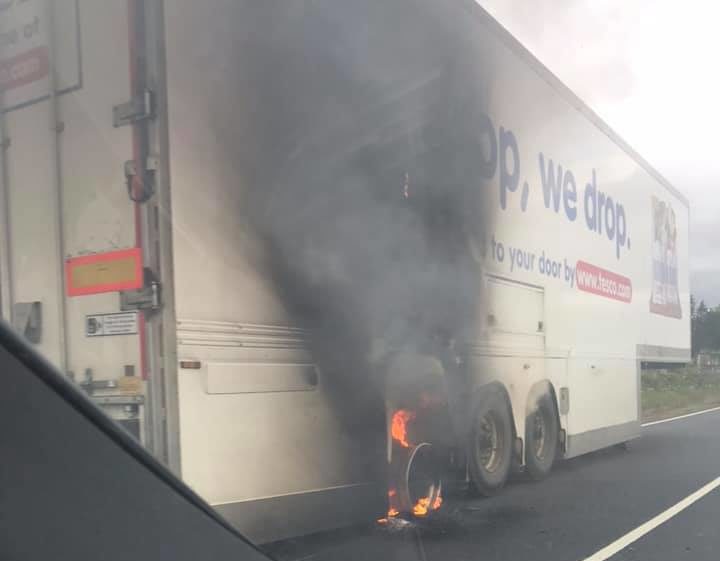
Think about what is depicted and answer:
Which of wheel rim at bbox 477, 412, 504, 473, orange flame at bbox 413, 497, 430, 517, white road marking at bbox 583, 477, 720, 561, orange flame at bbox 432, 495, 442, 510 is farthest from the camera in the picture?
wheel rim at bbox 477, 412, 504, 473

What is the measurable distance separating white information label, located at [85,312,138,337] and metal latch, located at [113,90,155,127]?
984 mm

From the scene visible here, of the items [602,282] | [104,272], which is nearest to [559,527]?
[602,282]

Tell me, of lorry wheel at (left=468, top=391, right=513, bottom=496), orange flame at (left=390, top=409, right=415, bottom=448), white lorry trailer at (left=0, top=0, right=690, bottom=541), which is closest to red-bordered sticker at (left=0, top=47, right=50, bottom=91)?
white lorry trailer at (left=0, top=0, right=690, bottom=541)

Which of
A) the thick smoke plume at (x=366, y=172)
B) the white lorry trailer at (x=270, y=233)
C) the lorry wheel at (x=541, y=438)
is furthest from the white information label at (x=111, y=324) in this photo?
the lorry wheel at (x=541, y=438)

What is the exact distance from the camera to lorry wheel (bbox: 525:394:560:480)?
24.0ft

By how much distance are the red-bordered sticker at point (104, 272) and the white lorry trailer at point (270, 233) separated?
12 millimetres

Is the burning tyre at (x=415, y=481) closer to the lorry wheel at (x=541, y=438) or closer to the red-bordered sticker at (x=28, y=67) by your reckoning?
the lorry wheel at (x=541, y=438)

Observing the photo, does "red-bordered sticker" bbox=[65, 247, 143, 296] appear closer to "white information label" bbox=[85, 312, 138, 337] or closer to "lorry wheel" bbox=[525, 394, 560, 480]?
"white information label" bbox=[85, 312, 138, 337]

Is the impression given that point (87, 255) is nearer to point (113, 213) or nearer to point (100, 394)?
point (113, 213)

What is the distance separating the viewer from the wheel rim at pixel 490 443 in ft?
21.5

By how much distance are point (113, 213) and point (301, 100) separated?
1276 millimetres

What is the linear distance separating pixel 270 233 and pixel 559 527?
363 centimetres

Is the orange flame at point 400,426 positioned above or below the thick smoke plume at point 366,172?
below

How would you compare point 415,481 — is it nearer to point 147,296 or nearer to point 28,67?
point 147,296
